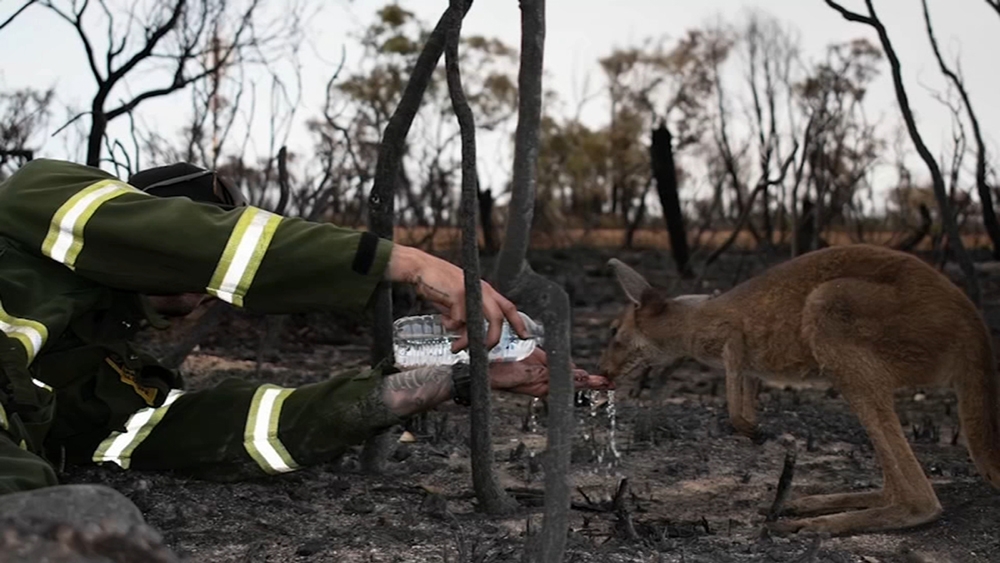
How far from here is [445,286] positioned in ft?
10.4

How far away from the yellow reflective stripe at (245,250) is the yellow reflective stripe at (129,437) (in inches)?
47.3

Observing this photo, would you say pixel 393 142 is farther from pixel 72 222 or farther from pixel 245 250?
pixel 72 222

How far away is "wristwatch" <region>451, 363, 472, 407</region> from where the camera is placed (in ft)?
12.7

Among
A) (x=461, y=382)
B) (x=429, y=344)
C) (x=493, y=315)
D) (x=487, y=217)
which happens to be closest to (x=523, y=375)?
(x=461, y=382)

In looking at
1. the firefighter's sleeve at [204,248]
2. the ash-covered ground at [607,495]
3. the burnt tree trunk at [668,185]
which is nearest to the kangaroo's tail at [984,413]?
the ash-covered ground at [607,495]

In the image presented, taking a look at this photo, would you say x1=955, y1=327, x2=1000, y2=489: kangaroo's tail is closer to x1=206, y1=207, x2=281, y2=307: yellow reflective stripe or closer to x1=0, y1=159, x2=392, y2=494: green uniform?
x1=0, y1=159, x2=392, y2=494: green uniform

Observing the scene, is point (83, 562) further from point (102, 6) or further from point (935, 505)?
point (102, 6)

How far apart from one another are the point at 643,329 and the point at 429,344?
135cm

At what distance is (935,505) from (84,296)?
2.91 metres

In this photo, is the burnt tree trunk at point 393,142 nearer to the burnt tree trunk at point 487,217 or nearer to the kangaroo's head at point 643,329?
the kangaroo's head at point 643,329

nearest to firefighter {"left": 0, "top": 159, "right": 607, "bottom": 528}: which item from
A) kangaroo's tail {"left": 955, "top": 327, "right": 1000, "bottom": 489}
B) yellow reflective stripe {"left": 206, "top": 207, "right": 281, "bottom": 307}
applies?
yellow reflective stripe {"left": 206, "top": 207, "right": 281, "bottom": 307}

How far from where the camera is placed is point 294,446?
13.4 feet

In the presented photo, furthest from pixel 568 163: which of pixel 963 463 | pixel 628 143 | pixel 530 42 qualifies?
pixel 530 42

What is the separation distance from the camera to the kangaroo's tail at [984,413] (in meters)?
4.32
